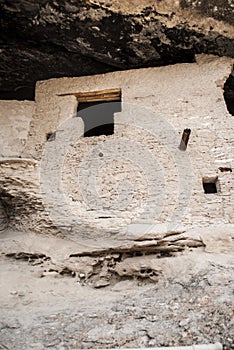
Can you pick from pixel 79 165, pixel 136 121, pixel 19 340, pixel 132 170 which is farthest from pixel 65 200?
pixel 19 340

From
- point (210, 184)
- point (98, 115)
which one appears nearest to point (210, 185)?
point (210, 184)

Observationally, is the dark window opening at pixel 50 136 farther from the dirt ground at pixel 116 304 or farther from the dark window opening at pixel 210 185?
the dark window opening at pixel 210 185

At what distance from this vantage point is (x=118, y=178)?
18.5ft

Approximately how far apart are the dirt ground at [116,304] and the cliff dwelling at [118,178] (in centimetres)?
2

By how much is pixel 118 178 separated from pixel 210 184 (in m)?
1.57

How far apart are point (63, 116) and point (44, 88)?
102cm

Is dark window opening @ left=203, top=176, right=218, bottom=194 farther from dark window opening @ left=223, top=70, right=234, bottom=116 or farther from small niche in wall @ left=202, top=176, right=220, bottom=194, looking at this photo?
dark window opening @ left=223, top=70, right=234, bottom=116

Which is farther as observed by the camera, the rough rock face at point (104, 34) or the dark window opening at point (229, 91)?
the dark window opening at point (229, 91)

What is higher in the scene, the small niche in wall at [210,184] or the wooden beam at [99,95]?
the wooden beam at [99,95]

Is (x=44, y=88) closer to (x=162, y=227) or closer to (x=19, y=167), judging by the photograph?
(x=19, y=167)

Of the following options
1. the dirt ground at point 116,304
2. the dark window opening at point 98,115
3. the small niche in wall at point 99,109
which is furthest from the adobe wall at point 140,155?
the dark window opening at point 98,115

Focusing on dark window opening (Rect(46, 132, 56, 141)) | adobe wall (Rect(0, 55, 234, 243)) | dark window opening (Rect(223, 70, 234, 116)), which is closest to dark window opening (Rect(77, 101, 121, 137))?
adobe wall (Rect(0, 55, 234, 243))

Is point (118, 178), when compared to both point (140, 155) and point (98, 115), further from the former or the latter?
point (98, 115)

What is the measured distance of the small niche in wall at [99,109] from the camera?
23.4ft
